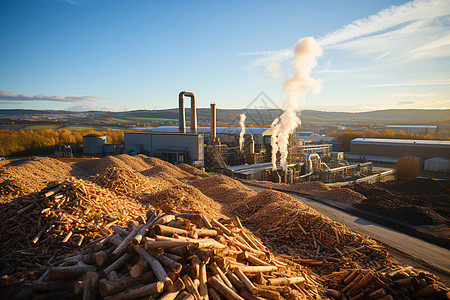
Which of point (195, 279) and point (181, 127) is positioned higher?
point (181, 127)

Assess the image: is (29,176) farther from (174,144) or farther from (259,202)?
(174,144)

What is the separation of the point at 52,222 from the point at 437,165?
49.0 metres

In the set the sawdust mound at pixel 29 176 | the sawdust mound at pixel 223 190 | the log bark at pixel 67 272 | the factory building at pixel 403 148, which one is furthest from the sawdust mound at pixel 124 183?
the factory building at pixel 403 148

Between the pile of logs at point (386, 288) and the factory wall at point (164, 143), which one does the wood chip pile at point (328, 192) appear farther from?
the pile of logs at point (386, 288)

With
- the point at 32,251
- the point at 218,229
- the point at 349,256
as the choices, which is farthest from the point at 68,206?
the point at 349,256

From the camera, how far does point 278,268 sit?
697 centimetres

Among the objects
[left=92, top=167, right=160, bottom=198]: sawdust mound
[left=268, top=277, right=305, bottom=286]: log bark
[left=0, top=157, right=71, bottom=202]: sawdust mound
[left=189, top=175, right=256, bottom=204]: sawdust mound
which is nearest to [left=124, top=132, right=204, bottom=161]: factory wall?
[left=189, top=175, right=256, bottom=204]: sawdust mound

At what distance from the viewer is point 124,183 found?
46.9ft

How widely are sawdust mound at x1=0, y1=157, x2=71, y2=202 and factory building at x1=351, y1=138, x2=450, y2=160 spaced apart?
5105cm

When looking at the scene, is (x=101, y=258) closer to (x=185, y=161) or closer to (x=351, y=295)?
(x=351, y=295)

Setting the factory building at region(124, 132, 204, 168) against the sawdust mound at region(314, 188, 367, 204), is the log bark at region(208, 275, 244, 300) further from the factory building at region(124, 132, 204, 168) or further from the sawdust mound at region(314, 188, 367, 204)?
the factory building at region(124, 132, 204, 168)

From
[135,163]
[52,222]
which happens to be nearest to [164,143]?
[135,163]

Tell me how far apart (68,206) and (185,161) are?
2376 cm

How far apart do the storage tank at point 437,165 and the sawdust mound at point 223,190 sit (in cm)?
3611
